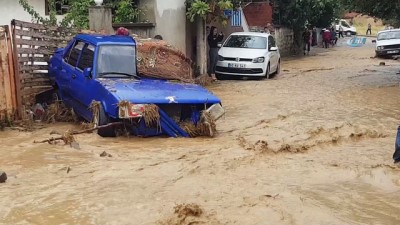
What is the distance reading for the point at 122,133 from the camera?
9.04 meters

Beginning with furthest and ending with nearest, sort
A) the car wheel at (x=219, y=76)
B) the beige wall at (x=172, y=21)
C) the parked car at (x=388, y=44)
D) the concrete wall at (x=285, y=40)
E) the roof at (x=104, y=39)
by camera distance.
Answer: the concrete wall at (x=285, y=40), the parked car at (x=388, y=44), the car wheel at (x=219, y=76), the beige wall at (x=172, y=21), the roof at (x=104, y=39)

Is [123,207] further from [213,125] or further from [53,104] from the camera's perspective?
[53,104]

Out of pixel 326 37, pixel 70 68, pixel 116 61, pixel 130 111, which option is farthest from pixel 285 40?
pixel 130 111

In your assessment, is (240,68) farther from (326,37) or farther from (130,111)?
(326,37)

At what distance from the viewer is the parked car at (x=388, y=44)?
30.3 meters

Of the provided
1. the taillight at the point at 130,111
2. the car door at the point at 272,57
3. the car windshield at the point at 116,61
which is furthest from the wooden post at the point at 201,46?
the taillight at the point at 130,111

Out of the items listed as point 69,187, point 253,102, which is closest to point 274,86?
point 253,102

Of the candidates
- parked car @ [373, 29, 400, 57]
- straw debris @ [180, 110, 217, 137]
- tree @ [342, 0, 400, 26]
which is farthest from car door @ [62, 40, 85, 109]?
parked car @ [373, 29, 400, 57]

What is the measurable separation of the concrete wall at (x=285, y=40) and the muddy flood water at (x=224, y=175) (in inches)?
782

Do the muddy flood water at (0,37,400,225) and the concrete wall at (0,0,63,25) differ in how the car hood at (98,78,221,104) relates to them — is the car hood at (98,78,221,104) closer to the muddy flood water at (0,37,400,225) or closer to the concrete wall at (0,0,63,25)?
the muddy flood water at (0,37,400,225)

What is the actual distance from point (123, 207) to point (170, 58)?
17.5 feet

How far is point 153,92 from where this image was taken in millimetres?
8891

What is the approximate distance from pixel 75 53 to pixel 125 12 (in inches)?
222

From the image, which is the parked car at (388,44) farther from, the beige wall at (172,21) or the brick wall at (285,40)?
the beige wall at (172,21)
